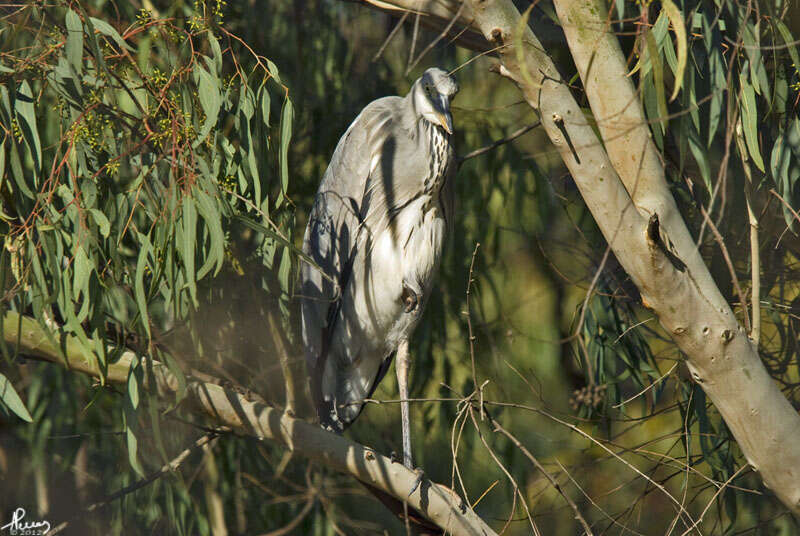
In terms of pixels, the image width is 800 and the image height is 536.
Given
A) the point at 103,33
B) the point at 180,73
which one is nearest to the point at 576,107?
the point at 180,73

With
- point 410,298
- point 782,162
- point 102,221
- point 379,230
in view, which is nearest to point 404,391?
point 410,298

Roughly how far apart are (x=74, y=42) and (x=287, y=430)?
746 mm

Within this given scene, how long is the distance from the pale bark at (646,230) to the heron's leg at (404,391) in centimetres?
72

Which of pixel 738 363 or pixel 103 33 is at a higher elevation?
pixel 103 33

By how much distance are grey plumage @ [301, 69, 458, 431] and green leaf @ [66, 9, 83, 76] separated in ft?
1.99

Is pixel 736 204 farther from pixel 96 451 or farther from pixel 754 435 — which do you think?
pixel 96 451

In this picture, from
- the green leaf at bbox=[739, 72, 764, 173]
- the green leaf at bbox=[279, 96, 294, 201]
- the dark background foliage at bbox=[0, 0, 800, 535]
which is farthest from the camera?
the green leaf at bbox=[279, 96, 294, 201]

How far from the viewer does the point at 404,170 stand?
67.1 inches

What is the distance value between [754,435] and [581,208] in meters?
1.33

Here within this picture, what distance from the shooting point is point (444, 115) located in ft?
5.39

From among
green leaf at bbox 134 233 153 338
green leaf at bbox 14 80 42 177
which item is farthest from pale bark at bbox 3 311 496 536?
green leaf at bbox 14 80 42 177

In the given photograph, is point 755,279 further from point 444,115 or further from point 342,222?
point 342,222

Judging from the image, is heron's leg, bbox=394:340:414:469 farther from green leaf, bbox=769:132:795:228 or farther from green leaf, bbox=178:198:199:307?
green leaf, bbox=769:132:795:228

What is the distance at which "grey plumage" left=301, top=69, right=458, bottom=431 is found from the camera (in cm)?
170
